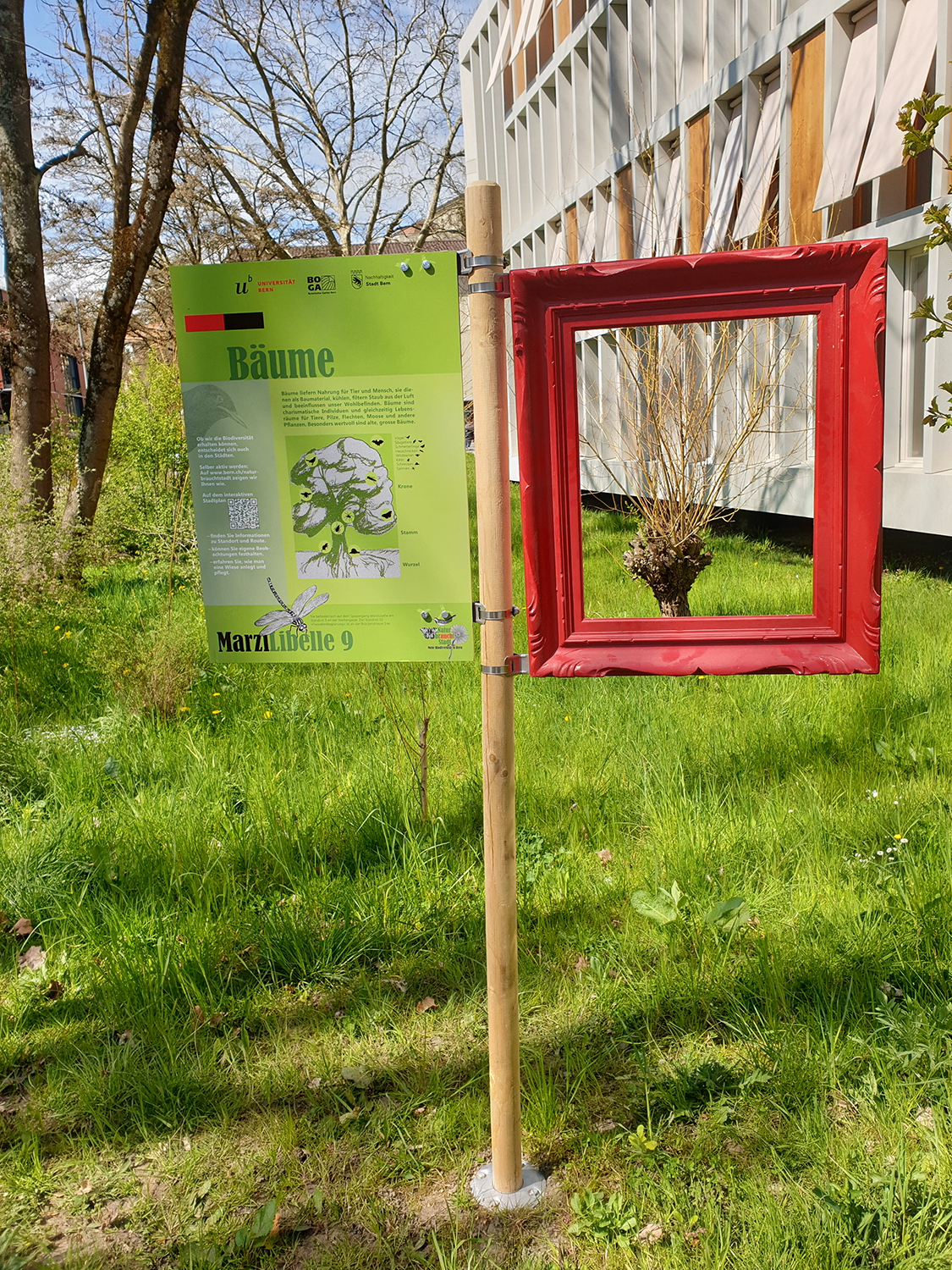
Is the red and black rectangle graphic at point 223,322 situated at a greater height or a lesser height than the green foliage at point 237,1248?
greater

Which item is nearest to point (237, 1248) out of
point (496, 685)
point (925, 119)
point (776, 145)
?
point (496, 685)

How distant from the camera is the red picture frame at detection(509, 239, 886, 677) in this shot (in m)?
1.90

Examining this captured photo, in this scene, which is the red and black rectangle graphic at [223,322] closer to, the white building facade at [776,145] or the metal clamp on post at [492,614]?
the metal clamp on post at [492,614]

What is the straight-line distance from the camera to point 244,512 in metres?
2.28

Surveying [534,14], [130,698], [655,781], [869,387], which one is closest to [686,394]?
[655,781]

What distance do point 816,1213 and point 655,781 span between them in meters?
2.11

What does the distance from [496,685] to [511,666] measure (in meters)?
0.05

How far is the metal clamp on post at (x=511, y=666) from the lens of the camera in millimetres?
2070

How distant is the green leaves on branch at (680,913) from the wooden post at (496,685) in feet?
2.97

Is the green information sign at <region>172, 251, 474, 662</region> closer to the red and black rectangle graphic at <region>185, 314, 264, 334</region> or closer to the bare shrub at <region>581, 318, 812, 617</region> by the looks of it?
the red and black rectangle graphic at <region>185, 314, 264, 334</region>

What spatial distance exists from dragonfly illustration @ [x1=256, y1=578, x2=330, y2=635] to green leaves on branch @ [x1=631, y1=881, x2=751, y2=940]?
1.45m

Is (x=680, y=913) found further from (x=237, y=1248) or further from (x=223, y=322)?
(x=223, y=322)

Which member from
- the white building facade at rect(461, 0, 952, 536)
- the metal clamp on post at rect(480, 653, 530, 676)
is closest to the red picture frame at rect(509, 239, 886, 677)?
the metal clamp on post at rect(480, 653, 530, 676)

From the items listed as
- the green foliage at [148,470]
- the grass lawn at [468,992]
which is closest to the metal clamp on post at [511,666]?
the grass lawn at [468,992]
